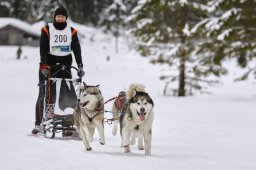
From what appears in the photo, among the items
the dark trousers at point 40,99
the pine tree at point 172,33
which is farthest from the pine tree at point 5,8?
the dark trousers at point 40,99

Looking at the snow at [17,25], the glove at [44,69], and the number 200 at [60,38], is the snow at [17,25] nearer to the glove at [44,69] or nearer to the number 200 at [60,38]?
the number 200 at [60,38]

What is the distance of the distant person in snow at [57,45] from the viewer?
8.02 metres

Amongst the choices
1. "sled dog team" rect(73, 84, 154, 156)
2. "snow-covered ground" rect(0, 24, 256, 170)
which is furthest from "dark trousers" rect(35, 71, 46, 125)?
"sled dog team" rect(73, 84, 154, 156)

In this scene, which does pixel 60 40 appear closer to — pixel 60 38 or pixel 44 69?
pixel 60 38

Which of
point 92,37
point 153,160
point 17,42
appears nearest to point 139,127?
point 153,160

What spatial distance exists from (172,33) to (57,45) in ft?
49.0

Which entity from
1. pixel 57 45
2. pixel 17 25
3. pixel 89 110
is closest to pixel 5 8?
pixel 17 25

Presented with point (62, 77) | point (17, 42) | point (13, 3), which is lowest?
point (62, 77)

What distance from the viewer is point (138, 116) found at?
6.50 metres

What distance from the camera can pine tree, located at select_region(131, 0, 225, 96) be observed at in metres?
22.0

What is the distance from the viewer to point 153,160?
604 centimetres

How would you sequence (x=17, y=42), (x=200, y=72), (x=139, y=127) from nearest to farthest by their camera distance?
(x=139, y=127)
(x=200, y=72)
(x=17, y=42)

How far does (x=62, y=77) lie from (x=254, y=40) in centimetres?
1303

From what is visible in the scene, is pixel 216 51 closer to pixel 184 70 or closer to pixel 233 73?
pixel 184 70
